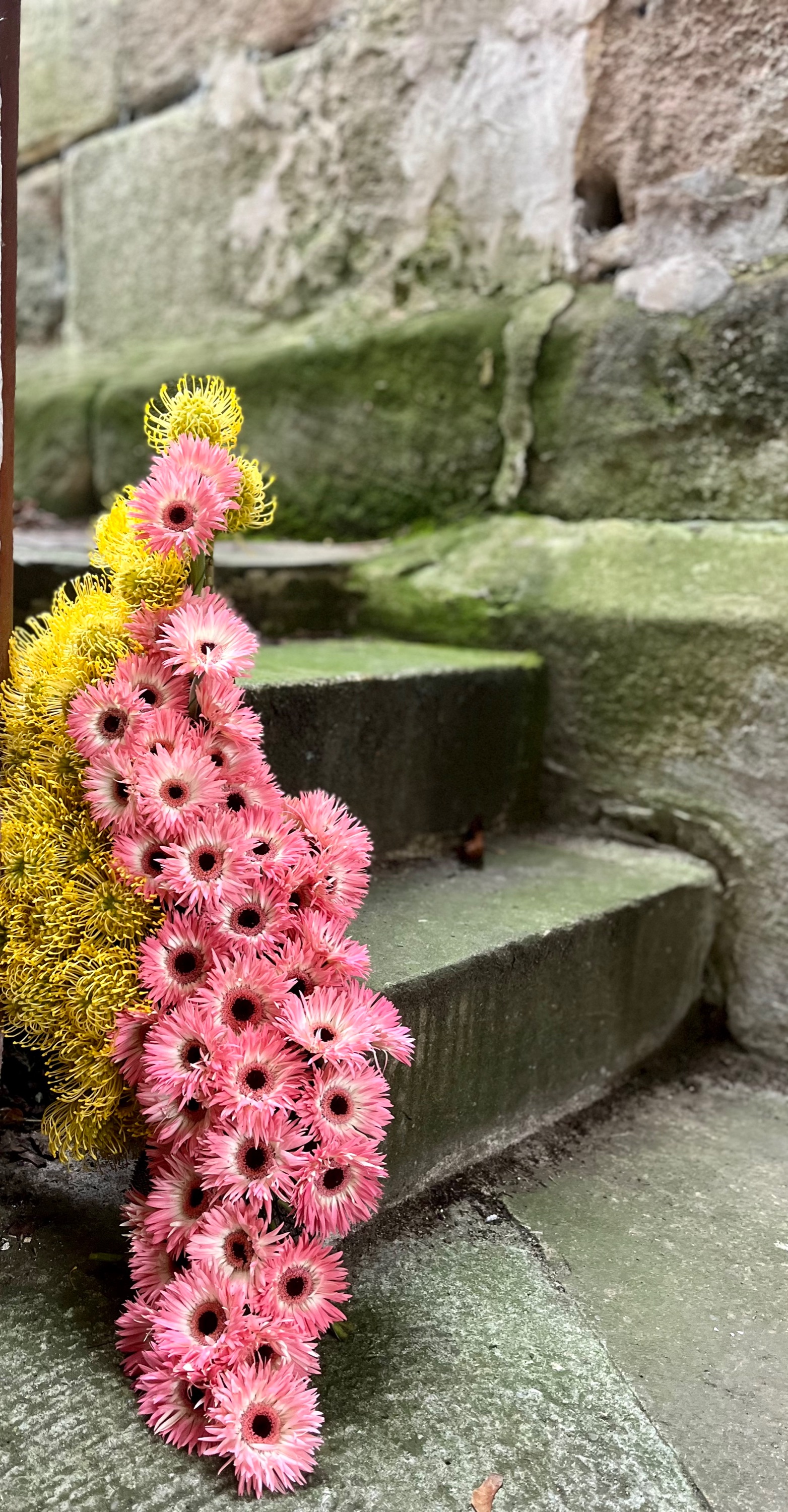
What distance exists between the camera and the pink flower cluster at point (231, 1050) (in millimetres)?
929

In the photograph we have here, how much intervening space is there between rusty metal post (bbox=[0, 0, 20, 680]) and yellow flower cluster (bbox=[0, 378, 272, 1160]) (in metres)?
0.06

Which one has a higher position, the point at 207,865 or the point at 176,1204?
the point at 207,865

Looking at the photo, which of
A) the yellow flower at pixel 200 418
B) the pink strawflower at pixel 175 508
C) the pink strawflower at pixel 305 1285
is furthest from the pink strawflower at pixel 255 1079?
the yellow flower at pixel 200 418

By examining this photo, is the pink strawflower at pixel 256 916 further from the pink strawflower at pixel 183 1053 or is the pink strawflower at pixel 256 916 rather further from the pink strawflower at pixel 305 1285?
the pink strawflower at pixel 305 1285

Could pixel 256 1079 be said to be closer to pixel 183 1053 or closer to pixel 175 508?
pixel 183 1053

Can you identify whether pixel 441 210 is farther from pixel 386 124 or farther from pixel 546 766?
pixel 546 766

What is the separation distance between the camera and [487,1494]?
906mm

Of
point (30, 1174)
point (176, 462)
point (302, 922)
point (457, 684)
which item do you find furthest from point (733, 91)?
point (30, 1174)

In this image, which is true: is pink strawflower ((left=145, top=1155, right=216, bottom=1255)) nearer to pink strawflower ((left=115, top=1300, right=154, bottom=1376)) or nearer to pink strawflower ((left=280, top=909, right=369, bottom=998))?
pink strawflower ((left=115, top=1300, right=154, bottom=1376))

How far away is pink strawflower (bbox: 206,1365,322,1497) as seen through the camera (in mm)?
885

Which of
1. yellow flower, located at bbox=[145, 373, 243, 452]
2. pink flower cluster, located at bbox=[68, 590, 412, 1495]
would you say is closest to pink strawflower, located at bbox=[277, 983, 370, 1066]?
pink flower cluster, located at bbox=[68, 590, 412, 1495]

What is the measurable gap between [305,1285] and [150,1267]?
0.46ft

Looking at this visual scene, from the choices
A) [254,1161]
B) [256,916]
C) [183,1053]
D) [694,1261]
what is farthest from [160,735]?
[694,1261]

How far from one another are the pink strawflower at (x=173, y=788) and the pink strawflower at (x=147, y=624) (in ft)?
0.39
